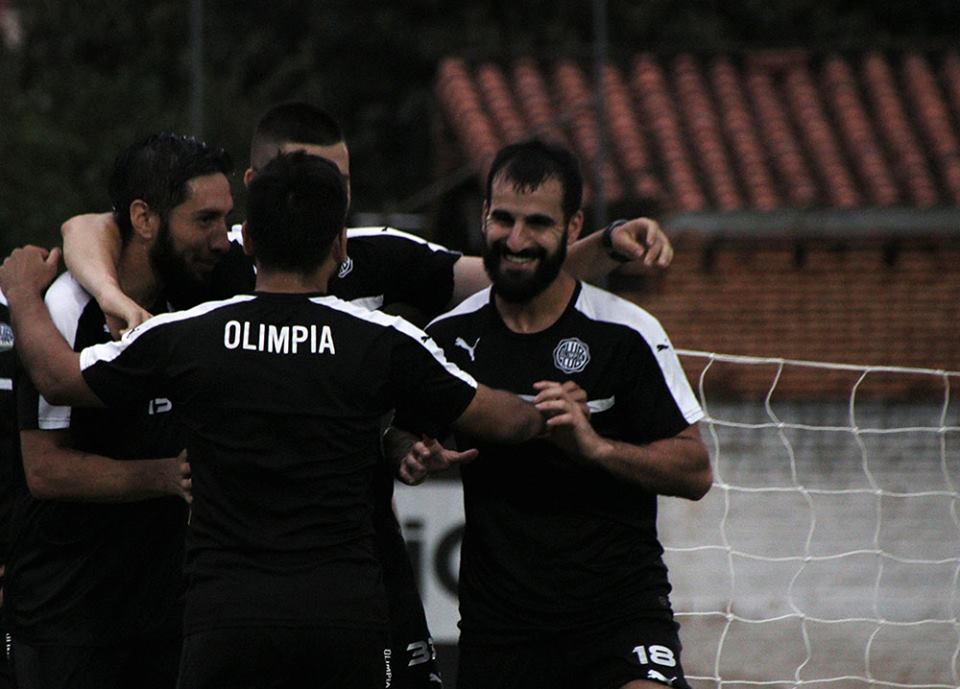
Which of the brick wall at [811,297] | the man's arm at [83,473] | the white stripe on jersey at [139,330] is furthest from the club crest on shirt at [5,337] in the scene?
the brick wall at [811,297]

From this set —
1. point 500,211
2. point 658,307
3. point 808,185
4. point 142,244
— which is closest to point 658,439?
point 500,211

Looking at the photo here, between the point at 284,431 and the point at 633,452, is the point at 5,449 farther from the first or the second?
the point at 633,452

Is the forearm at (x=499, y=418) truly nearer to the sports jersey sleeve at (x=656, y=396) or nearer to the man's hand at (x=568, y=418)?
the man's hand at (x=568, y=418)

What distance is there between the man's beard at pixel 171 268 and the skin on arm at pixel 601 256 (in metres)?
0.89

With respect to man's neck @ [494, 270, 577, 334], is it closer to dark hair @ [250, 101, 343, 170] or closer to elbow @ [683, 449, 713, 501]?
elbow @ [683, 449, 713, 501]

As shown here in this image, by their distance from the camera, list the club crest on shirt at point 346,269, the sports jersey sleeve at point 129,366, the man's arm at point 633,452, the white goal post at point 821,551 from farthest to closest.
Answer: the white goal post at point 821,551 → the club crest on shirt at point 346,269 → the man's arm at point 633,452 → the sports jersey sleeve at point 129,366

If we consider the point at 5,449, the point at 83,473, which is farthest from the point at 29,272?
the point at 5,449

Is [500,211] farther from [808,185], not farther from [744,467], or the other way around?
[808,185]

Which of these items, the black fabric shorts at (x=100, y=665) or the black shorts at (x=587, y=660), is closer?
the black shorts at (x=587, y=660)

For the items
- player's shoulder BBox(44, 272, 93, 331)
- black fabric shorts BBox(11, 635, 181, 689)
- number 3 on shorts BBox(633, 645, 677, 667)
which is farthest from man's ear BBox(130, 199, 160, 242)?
number 3 on shorts BBox(633, 645, 677, 667)

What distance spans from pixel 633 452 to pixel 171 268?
134cm

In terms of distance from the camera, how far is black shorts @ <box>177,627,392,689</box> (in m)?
3.54

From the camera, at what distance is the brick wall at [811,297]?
13.5 metres

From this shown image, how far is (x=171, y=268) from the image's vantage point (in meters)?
4.27
